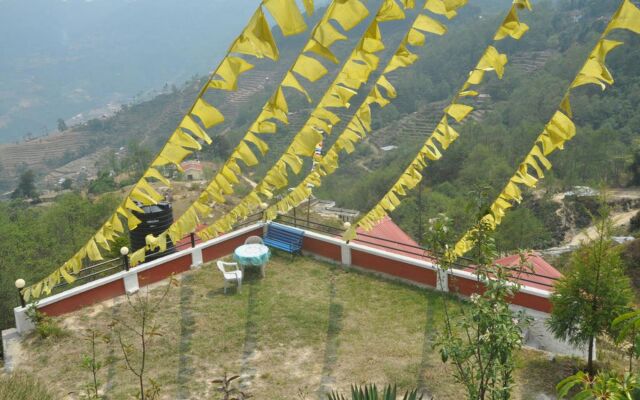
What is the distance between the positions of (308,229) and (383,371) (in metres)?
5.79

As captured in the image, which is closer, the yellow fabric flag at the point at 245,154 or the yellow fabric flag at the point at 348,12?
the yellow fabric flag at the point at 348,12

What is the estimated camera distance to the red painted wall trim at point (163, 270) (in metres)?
11.0

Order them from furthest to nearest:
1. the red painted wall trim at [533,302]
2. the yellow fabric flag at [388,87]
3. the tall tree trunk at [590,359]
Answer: the red painted wall trim at [533,302]
the tall tree trunk at [590,359]
the yellow fabric flag at [388,87]

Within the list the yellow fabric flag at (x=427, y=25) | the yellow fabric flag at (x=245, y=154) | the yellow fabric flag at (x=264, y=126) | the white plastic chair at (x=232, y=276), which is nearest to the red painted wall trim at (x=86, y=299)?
the white plastic chair at (x=232, y=276)

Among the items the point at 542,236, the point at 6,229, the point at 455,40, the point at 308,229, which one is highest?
the point at 455,40

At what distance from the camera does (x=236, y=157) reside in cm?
472

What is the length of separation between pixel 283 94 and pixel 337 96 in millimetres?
845

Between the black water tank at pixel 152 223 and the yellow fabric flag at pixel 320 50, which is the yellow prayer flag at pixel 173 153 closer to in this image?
the yellow fabric flag at pixel 320 50

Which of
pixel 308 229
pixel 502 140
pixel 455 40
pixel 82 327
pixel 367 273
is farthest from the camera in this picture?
pixel 455 40

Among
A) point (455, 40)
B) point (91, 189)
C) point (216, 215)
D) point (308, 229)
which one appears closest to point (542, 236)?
point (216, 215)

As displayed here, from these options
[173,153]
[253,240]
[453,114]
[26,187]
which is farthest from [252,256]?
[26,187]

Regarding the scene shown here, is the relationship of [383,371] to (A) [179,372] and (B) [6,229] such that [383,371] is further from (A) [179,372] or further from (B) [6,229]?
(B) [6,229]

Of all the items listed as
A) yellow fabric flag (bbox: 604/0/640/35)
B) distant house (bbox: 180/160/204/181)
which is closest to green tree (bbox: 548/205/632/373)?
yellow fabric flag (bbox: 604/0/640/35)

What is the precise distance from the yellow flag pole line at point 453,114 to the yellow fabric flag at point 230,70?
183 cm
